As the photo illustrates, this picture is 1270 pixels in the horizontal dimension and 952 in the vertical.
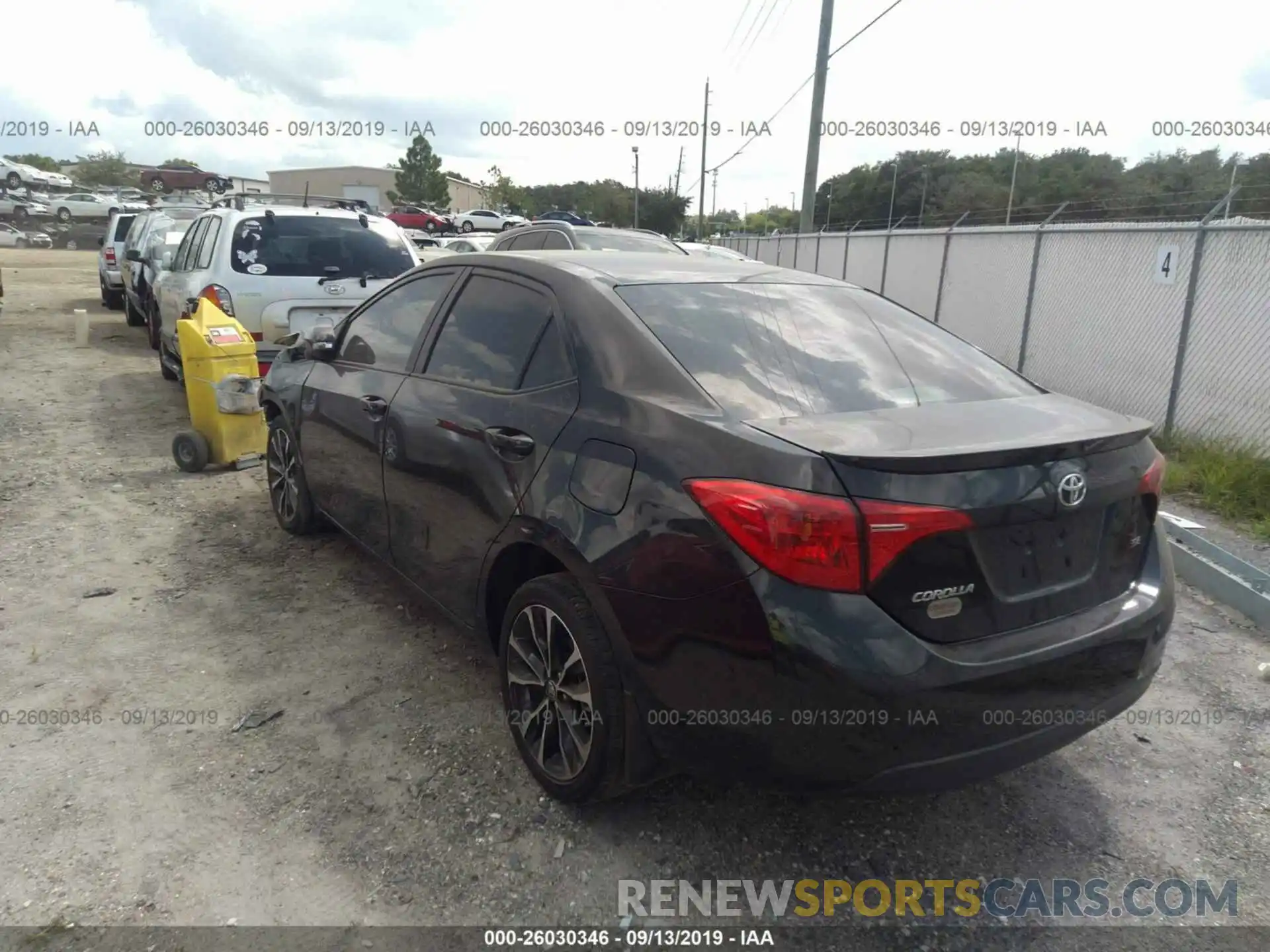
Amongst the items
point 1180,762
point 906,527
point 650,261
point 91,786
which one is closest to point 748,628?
point 906,527

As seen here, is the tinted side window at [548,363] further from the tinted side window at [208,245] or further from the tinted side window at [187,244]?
the tinted side window at [187,244]

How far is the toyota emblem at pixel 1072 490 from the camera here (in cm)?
227

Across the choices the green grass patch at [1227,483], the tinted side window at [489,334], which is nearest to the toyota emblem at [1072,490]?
the tinted side window at [489,334]

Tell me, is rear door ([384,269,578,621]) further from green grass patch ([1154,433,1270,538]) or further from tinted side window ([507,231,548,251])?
tinted side window ([507,231,548,251])

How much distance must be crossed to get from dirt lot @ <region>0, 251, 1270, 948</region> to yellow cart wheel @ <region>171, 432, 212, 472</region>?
1.91 metres

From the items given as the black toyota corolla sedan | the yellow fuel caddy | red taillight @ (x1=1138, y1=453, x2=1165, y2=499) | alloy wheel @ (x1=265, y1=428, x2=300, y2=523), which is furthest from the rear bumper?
the yellow fuel caddy

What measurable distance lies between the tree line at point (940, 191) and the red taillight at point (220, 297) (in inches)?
369

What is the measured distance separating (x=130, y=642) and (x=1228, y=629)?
5261mm

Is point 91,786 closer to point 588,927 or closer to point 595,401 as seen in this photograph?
point 588,927

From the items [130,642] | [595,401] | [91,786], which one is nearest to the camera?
[595,401]

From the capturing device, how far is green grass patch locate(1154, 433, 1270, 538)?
5762 mm

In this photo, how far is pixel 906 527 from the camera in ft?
6.77

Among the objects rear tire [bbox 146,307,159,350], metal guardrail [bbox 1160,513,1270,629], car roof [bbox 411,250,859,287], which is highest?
car roof [bbox 411,250,859,287]

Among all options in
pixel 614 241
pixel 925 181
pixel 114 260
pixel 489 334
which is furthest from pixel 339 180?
pixel 489 334
